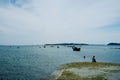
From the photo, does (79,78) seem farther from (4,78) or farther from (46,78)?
(4,78)

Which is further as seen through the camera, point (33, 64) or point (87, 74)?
point (33, 64)

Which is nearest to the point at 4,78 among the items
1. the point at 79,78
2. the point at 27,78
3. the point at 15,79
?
the point at 15,79

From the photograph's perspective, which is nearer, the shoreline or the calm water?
the shoreline

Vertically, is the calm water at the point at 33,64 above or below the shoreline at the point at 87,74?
below

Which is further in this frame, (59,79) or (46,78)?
(46,78)

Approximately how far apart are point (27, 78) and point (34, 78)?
52.8 inches

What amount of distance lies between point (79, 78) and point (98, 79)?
120 inches

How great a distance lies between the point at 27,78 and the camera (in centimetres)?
3216

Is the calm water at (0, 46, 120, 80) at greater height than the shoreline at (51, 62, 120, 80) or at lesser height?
lesser

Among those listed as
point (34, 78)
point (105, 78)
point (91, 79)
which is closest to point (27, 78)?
point (34, 78)

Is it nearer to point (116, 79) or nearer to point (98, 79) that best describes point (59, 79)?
point (98, 79)

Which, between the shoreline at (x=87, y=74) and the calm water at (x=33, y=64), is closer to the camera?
the shoreline at (x=87, y=74)

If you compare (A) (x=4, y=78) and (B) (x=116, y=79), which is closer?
(B) (x=116, y=79)

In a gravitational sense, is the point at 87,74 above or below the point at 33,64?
above
